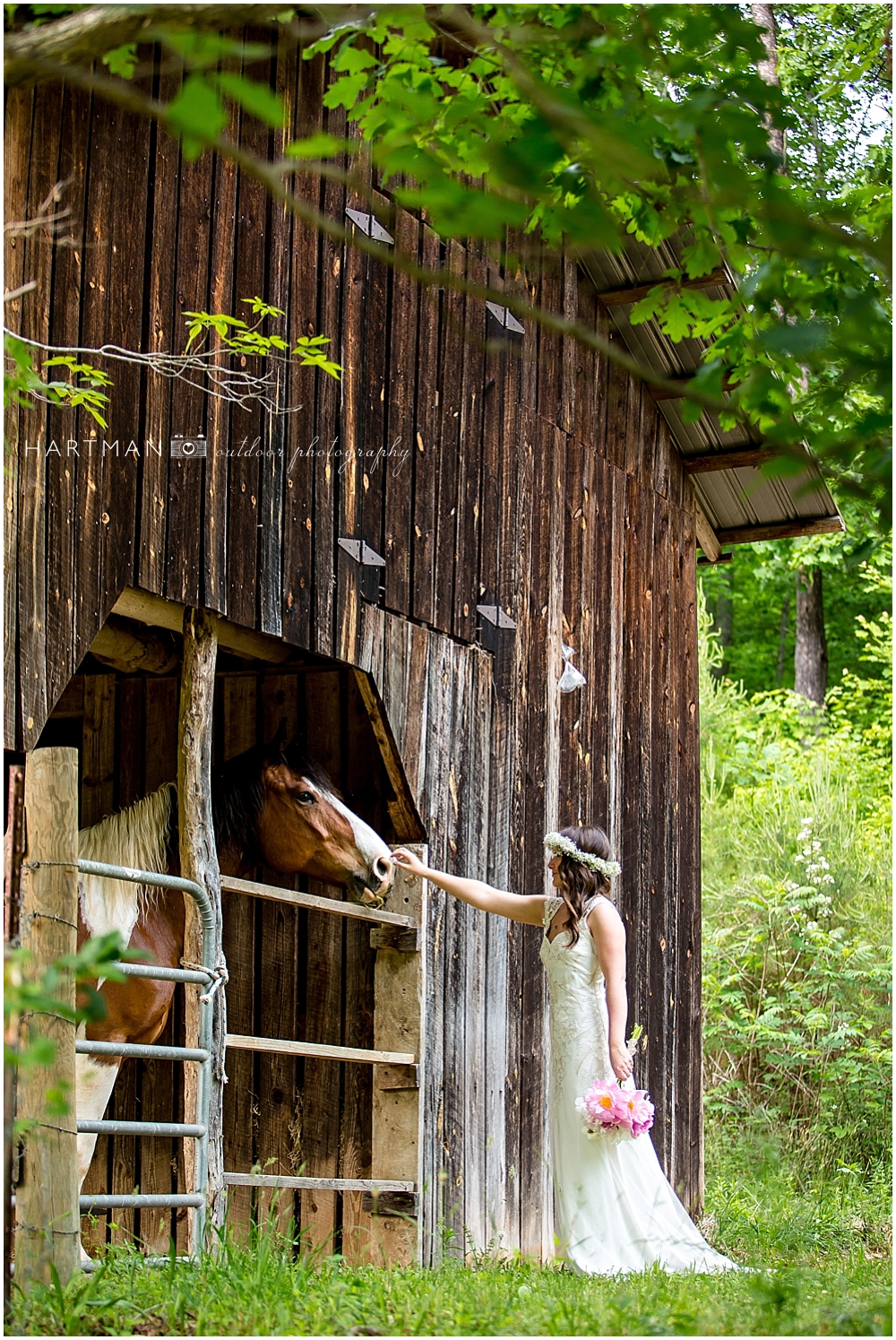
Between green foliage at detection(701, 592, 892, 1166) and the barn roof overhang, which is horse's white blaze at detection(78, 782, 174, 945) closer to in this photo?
the barn roof overhang

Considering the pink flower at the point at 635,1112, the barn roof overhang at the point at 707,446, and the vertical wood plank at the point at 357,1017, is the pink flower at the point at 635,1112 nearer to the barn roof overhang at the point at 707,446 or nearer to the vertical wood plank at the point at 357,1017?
the vertical wood plank at the point at 357,1017

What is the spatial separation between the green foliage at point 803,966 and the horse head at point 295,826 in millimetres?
7893

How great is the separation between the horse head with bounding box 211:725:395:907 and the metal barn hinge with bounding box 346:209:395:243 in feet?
6.98

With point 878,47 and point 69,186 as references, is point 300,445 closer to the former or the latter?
point 69,186

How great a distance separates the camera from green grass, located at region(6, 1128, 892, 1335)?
3.38 metres

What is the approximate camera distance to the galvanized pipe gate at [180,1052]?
4113 millimetres

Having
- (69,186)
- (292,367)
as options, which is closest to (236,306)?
(292,367)

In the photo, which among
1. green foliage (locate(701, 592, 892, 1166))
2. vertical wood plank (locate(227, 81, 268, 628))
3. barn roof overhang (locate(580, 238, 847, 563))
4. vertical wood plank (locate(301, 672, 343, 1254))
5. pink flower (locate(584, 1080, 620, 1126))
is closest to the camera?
vertical wood plank (locate(227, 81, 268, 628))

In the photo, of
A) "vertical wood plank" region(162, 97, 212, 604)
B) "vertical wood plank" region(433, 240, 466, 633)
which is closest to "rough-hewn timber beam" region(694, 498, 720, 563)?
"vertical wood plank" region(433, 240, 466, 633)

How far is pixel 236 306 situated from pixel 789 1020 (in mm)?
10321

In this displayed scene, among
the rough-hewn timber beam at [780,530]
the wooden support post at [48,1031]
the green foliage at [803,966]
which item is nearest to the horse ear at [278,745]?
the wooden support post at [48,1031]

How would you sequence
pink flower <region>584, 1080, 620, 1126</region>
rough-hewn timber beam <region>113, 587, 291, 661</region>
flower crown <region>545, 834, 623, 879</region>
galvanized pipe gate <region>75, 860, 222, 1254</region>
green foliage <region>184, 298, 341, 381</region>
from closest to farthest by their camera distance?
galvanized pipe gate <region>75, 860, 222, 1254</region>
green foliage <region>184, 298, 341, 381</region>
rough-hewn timber beam <region>113, 587, 291, 661</region>
pink flower <region>584, 1080, 620, 1126</region>
flower crown <region>545, 834, 623, 879</region>

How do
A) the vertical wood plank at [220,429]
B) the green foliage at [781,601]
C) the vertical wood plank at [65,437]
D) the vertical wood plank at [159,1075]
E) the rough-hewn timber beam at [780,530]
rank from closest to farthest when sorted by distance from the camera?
the vertical wood plank at [65,437] < the vertical wood plank at [220,429] < the vertical wood plank at [159,1075] < the rough-hewn timber beam at [780,530] < the green foliage at [781,601]

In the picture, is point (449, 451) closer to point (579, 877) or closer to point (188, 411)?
point (188, 411)
